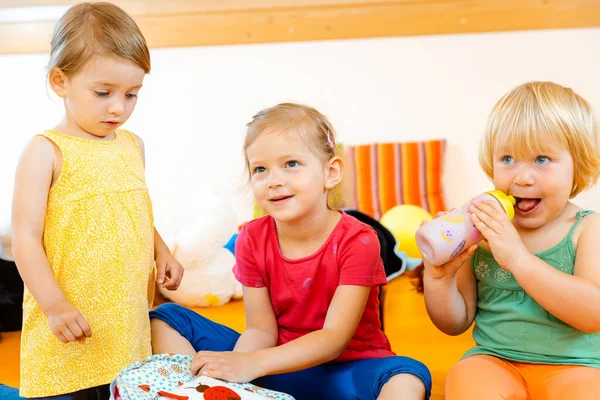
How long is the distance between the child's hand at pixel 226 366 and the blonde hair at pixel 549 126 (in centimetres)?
52

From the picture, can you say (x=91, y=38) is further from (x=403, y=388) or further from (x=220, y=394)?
(x=403, y=388)

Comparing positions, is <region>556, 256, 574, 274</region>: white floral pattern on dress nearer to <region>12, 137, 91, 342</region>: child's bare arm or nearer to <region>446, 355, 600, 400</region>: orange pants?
<region>446, 355, 600, 400</region>: orange pants

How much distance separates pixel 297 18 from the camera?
8.77 feet

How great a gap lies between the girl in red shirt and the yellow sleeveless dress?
0.38 ft

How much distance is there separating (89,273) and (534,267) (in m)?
0.69

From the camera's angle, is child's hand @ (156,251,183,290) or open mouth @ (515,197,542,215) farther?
child's hand @ (156,251,183,290)

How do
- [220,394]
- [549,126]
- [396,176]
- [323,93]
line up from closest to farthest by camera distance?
[220,394], [549,126], [396,176], [323,93]

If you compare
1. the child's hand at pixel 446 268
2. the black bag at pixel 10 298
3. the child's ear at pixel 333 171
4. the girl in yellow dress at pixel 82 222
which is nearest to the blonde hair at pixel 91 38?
the girl in yellow dress at pixel 82 222

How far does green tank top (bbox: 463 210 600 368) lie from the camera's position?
101cm

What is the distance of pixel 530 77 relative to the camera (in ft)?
8.56

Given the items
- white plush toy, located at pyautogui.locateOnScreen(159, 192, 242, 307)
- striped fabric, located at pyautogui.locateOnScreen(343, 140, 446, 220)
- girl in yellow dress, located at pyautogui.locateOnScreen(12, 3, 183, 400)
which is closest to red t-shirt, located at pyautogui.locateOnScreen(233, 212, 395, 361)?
girl in yellow dress, located at pyautogui.locateOnScreen(12, 3, 183, 400)

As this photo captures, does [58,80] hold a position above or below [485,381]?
above

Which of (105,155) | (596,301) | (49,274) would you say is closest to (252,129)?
(105,155)

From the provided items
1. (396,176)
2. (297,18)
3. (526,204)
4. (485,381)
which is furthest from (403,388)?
(297,18)
